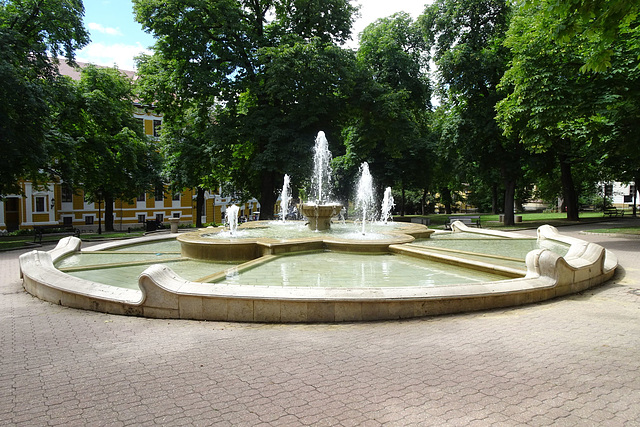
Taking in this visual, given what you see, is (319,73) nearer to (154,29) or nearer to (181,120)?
(154,29)

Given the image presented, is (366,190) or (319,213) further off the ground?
(366,190)

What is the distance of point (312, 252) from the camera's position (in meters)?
10.8

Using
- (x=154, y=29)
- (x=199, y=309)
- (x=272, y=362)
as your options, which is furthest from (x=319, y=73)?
(x=272, y=362)

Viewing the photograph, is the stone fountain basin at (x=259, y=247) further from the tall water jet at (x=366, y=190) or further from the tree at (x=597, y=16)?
the tall water jet at (x=366, y=190)

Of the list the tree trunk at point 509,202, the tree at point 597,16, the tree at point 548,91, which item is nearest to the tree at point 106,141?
the tree at point 548,91

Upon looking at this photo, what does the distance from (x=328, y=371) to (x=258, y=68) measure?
22.2 m

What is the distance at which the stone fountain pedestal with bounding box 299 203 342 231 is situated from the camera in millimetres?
14039

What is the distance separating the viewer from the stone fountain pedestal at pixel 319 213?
14.0 metres

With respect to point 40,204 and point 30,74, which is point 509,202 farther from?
point 40,204

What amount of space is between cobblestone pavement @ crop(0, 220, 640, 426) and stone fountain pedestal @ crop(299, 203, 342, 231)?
8.59m

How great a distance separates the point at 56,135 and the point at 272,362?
2316cm

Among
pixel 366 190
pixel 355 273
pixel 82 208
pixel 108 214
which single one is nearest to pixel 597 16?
pixel 355 273

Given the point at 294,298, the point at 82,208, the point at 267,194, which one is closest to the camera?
the point at 294,298

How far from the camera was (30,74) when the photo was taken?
63.4ft
